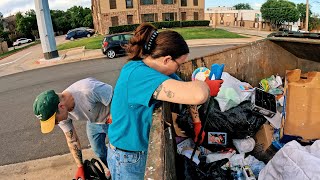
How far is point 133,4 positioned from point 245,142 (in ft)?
99.6

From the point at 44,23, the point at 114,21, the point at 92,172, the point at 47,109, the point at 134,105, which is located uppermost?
the point at 114,21

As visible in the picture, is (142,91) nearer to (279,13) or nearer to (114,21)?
(114,21)

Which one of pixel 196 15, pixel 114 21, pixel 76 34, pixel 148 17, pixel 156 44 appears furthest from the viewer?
pixel 196 15

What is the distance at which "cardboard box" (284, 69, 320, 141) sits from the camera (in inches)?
108

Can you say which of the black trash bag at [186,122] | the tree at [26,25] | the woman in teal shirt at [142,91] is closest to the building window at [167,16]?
the tree at [26,25]

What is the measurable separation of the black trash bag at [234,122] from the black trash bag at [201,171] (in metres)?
0.40

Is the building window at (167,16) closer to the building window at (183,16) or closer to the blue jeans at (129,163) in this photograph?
the building window at (183,16)

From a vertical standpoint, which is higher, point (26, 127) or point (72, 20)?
point (72, 20)

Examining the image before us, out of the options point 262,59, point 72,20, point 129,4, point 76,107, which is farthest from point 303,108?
point 72,20

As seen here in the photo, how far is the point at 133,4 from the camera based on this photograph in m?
31.1

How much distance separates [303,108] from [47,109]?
2.49 meters

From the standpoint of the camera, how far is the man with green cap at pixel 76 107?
80.4 inches

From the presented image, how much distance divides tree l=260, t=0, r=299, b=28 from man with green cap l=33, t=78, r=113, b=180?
50.8 m

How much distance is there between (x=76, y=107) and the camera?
7.64ft
